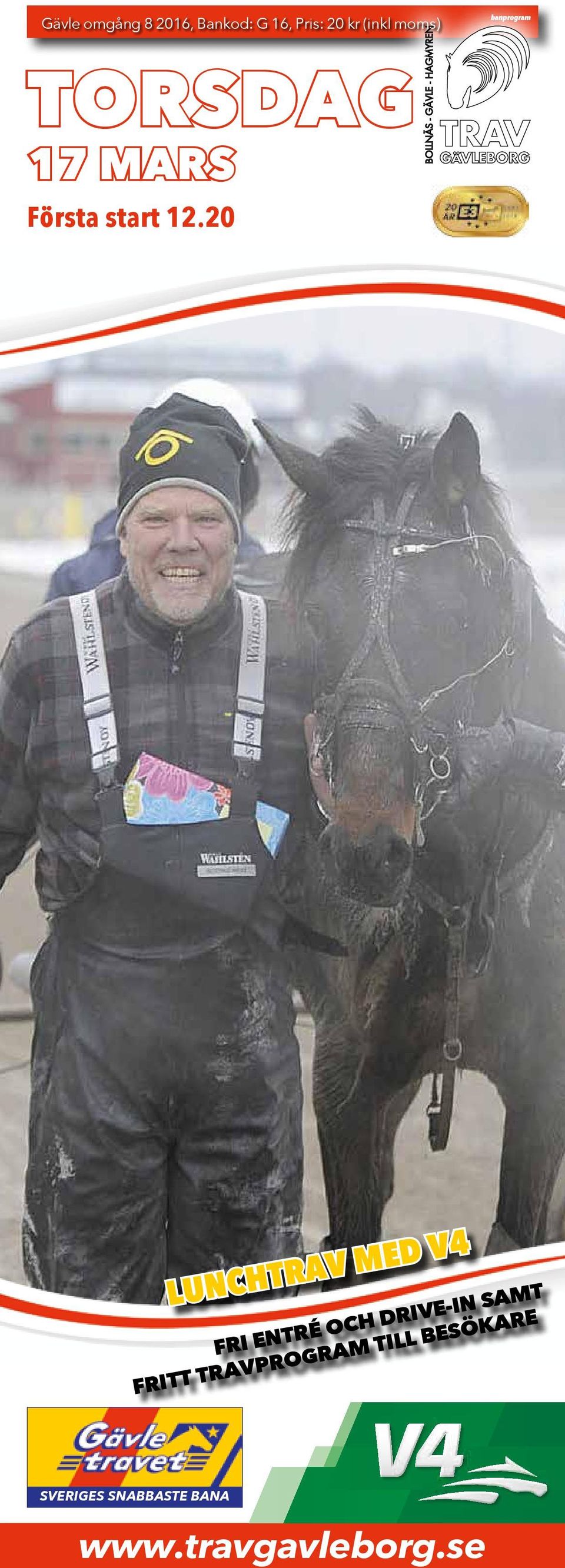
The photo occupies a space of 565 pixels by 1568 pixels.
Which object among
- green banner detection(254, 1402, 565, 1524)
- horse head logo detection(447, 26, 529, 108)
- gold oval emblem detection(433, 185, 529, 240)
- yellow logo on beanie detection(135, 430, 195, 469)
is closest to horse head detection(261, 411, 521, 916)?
yellow logo on beanie detection(135, 430, 195, 469)

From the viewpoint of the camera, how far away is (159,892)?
6.84ft

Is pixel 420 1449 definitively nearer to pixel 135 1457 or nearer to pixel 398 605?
pixel 135 1457

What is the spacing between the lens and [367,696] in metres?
2.02

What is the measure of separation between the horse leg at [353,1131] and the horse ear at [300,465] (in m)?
0.72

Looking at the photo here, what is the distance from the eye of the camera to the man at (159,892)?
6.75ft

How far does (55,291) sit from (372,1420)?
1.42 m

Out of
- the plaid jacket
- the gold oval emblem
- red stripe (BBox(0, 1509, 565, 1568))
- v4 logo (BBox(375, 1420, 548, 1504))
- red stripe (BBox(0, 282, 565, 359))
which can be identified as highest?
the gold oval emblem

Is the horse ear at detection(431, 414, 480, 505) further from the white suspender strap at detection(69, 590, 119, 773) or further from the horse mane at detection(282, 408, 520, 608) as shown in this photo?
the white suspender strap at detection(69, 590, 119, 773)

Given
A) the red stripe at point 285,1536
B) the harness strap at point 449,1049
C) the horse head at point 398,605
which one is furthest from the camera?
the harness strap at point 449,1049

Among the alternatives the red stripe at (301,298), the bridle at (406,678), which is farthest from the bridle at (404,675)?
the red stripe at (301,298)

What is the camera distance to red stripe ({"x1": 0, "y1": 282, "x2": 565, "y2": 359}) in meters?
2.08

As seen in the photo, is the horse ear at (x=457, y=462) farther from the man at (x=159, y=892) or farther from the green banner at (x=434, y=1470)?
the green banner at (x=434, y=1470)

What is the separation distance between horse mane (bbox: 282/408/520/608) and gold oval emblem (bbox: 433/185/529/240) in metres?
0.24

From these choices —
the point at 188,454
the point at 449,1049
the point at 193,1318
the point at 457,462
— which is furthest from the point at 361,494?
the point at 193,1318
